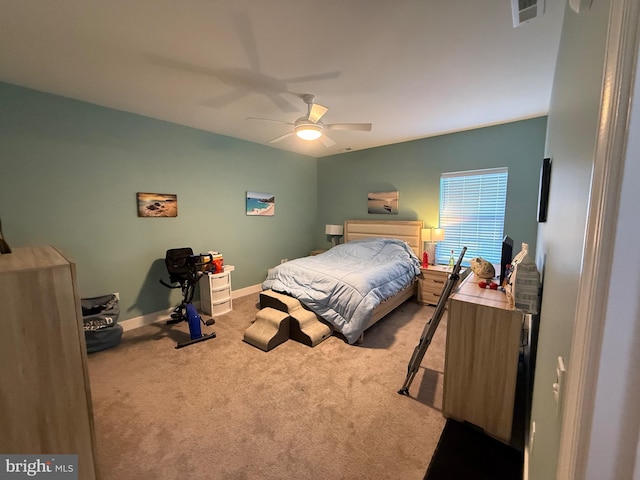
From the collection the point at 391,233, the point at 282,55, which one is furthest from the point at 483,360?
the point at 391,233

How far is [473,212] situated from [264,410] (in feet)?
12.2

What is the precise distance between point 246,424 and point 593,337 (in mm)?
2037

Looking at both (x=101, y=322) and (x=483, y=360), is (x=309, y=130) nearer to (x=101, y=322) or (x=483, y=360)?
(x=483, y=360)

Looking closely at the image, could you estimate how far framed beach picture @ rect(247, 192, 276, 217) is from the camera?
175 inches

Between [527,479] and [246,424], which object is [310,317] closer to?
[246,424]

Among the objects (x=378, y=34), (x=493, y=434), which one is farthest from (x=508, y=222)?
(x=378, y=34)

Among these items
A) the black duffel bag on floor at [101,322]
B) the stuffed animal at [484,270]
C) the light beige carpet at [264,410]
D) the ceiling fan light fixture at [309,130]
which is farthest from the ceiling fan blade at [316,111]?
the black duffel bag on floor at [101,322]

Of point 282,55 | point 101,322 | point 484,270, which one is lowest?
point 101,322

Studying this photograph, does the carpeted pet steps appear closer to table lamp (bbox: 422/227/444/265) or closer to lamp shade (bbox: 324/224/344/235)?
table lamp (bbox: 422/227/444/265)

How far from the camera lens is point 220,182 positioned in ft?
13.1

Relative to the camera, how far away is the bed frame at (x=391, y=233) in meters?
3.65

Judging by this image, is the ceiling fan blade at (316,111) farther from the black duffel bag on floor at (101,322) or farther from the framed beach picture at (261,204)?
the black duffel bag on floor at (101,322)

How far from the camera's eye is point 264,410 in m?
1.95

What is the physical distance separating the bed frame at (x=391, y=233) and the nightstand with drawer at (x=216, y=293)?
2107 mm
